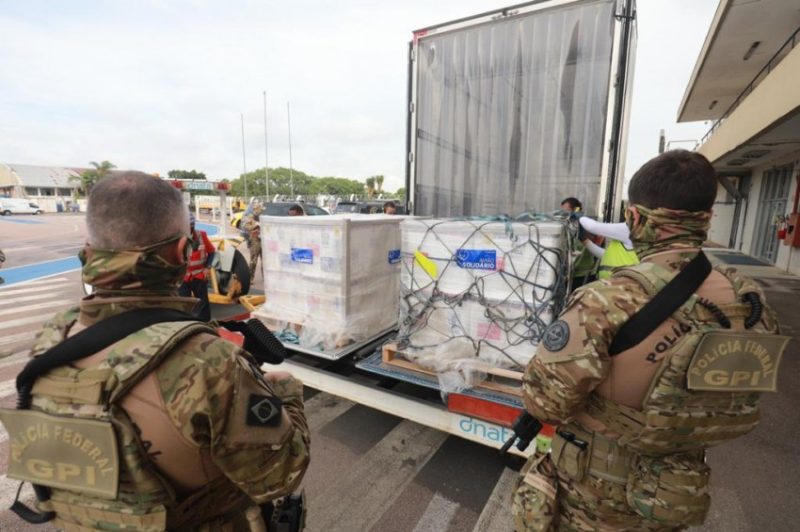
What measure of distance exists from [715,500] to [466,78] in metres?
3.78

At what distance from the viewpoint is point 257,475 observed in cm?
115

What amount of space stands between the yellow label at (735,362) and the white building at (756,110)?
24.0ft

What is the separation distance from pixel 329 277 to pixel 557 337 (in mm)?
1982

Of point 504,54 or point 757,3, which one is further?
point 757,3

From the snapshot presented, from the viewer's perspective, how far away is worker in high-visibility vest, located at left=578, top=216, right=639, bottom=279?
338cm

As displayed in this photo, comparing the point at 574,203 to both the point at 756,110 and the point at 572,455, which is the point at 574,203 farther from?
the point at 756,110

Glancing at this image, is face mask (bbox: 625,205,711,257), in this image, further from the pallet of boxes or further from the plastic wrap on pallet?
the plastic wrap on pallet

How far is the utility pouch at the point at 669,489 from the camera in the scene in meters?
1.41

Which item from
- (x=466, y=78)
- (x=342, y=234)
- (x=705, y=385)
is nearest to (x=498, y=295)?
(x=342, y=234)

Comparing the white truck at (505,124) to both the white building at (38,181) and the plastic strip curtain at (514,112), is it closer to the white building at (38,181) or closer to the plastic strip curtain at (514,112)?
the plastic strip curtain at (514,112)

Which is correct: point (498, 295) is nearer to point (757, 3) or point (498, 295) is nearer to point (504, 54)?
point (504, 54)

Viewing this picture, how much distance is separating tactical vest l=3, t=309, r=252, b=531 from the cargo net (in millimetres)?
1815

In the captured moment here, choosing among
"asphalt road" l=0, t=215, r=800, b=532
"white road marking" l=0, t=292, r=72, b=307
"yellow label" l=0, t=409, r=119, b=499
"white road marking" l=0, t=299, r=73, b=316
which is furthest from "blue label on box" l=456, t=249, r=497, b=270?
"white road marking" l=0, t=292, r=72, b=307

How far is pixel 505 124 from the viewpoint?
12.9 ft
